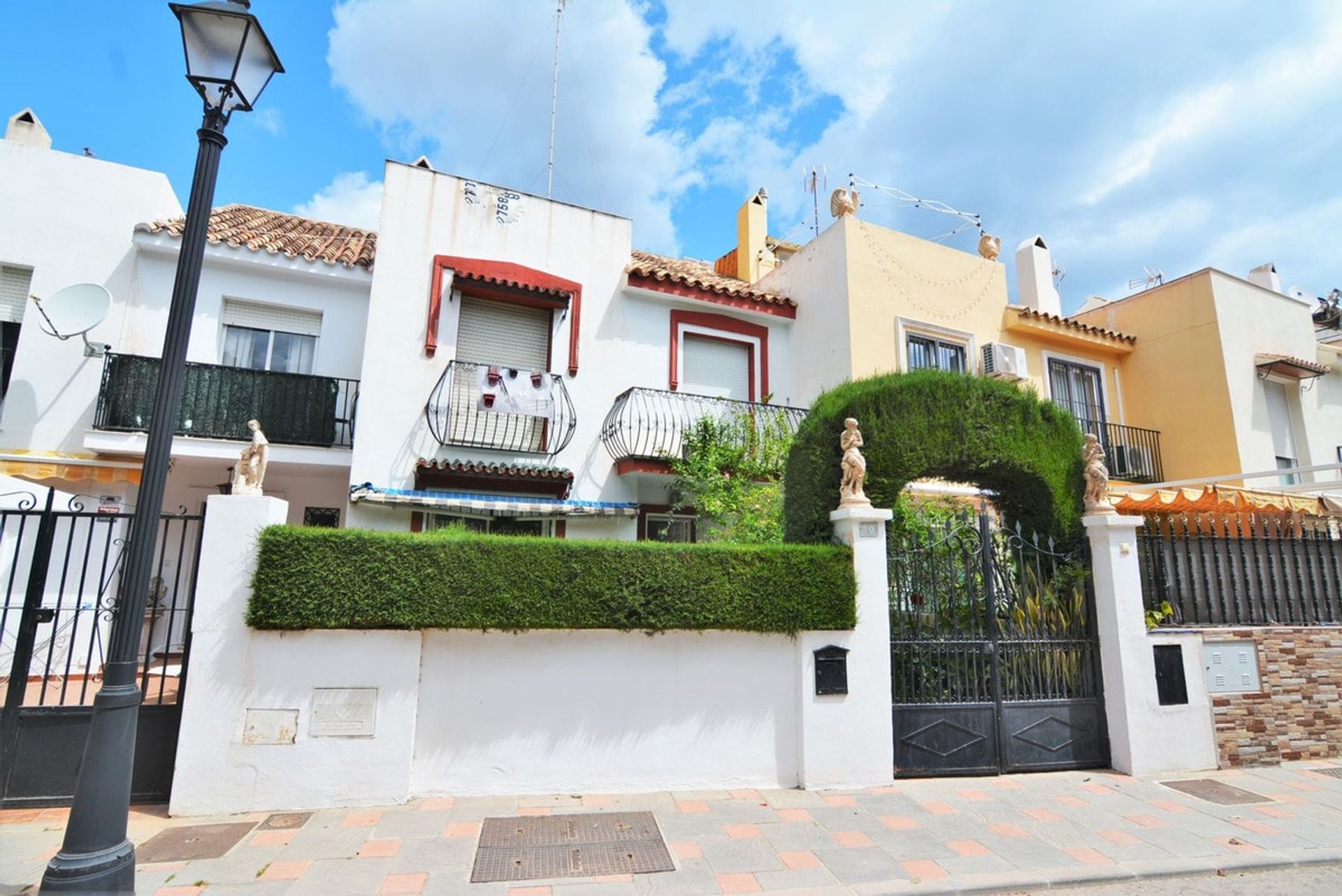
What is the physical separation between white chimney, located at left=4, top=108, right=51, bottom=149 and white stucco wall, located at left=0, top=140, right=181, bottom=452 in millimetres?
887

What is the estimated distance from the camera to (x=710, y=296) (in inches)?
506

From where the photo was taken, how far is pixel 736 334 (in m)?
13.4

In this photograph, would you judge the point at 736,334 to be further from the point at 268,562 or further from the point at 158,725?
the point at 158,725

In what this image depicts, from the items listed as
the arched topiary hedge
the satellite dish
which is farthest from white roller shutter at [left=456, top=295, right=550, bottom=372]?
the arched topiary hedge

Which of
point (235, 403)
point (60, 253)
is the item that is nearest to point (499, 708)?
point (235, 403)

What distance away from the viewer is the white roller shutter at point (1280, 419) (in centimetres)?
1525

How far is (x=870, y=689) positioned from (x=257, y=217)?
14.9 m

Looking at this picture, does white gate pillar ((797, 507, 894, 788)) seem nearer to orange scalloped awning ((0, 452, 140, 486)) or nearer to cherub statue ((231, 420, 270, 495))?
cherub statue ((231, 420, 270, 495))

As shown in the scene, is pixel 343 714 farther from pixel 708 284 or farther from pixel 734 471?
pixel 708 284

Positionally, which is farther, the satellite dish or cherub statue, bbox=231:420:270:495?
the satellite dish

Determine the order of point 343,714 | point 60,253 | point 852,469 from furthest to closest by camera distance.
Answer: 1. point 60,253
2. point 852,469
3. point 343,714

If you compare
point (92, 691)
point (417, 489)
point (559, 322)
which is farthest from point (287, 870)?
point (559, 322)

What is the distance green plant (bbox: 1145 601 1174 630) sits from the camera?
7766 millimetres

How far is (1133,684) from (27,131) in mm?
18103
